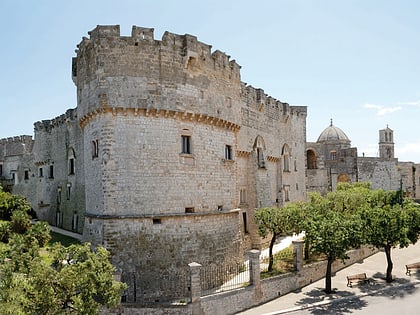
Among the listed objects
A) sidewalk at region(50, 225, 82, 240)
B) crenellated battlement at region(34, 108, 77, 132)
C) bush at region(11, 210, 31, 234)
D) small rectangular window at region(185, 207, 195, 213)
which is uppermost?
crenellated battlement at region(34, 108, 77, 132)

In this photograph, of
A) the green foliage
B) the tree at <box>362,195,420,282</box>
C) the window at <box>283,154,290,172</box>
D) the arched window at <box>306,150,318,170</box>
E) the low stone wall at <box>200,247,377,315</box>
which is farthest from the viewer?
the arched window at <box>306,150,318,170</box>

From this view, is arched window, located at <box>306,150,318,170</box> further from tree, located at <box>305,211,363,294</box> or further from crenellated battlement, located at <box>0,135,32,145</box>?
crenellated battlement, located at <box>0,135,32,145</box>

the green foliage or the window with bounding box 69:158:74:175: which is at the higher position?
the window with bounding box 69:158:74:175

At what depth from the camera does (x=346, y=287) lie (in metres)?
18.3

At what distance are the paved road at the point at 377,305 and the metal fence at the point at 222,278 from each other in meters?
2.75

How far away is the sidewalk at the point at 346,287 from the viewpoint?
52.5 feet

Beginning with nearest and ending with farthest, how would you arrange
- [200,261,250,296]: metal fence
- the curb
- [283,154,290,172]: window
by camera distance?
1. the curb
2. [200,261,250,296]: metal fence
3. [283,154,290,172]: window

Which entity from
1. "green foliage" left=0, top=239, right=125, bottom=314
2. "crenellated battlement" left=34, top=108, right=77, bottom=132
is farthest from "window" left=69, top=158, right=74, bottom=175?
"green foliage" left=0, top=239, right=125, bottom=314

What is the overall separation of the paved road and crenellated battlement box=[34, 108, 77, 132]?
2220 cm

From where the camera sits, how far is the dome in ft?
156

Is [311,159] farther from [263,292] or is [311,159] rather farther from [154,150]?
[154,150]

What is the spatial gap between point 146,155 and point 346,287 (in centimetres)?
1217

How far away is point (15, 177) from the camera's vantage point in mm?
40250

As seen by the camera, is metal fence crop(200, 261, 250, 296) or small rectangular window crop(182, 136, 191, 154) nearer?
metal fence crop(200, 261, 250, 296)
